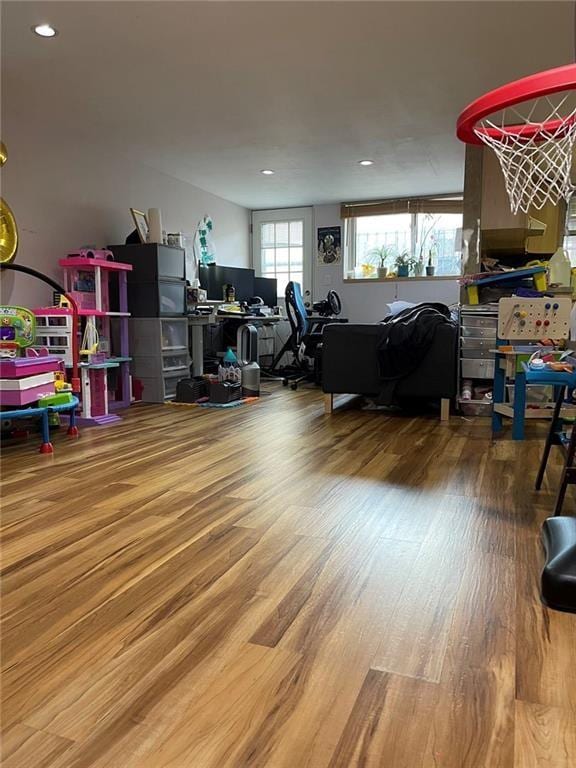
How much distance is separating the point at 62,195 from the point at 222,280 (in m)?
2.18

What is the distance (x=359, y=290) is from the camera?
291 inches

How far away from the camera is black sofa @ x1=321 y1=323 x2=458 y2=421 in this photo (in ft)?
12.9

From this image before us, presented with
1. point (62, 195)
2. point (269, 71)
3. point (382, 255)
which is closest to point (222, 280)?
point (62, 195)

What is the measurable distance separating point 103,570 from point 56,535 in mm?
359

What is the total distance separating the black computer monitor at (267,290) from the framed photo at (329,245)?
2.59 feet

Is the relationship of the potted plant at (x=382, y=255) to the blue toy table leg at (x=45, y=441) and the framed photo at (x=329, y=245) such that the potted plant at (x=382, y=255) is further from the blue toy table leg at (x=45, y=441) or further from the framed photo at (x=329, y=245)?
the blue toy table leg at (x=45, y=441)

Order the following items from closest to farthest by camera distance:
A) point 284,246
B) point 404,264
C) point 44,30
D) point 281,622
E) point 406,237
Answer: point 281,622 → point 44,30 → point 404,264 → point 406,237 → point 284,246

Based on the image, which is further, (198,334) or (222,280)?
(222,280)

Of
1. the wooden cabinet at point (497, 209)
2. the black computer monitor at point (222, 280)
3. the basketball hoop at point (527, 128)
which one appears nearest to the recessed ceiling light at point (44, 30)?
the basketball hoop at point (527, 128)

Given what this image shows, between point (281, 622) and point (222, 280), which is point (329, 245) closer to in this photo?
point (222, 280)

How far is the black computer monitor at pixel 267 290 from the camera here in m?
7.17

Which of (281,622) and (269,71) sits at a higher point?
(269,71)

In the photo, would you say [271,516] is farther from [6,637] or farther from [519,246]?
[519,246]

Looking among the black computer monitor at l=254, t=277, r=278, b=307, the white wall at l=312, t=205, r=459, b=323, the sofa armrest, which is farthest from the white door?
the sofa armrest
